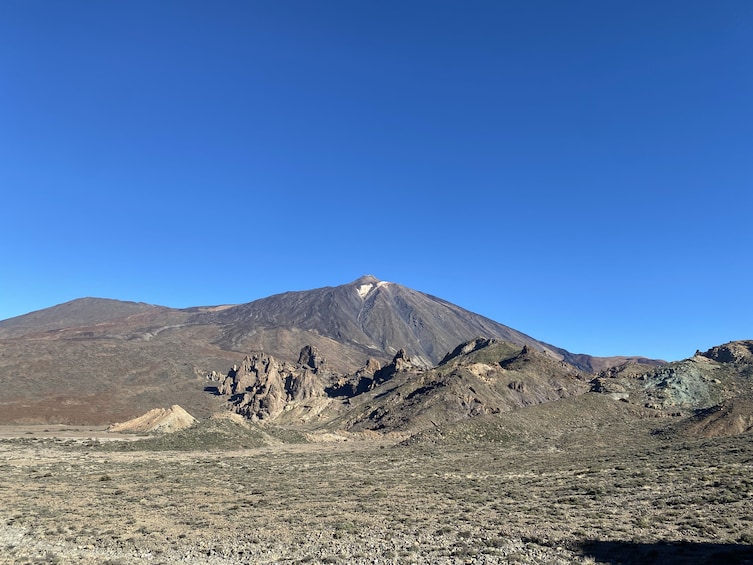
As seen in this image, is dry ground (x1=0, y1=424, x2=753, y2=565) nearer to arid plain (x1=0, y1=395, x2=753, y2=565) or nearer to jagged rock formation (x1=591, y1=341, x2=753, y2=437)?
arid plain (x1=0, y1=395, x2=753, y2=565)

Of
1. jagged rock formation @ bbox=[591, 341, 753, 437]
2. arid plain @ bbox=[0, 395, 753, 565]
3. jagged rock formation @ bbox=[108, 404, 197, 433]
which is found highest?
jagged rock formation @ bbox=[591, 341, 753, 437]

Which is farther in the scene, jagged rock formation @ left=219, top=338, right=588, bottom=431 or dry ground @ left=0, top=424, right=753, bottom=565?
jagged rock formation @ left=219, top=338, right=588, bottom=431

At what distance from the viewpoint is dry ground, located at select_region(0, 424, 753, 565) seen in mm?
15766

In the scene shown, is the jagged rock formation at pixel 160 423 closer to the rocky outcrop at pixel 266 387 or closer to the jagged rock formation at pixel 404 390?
the rocky outcrop at pixel 266 387

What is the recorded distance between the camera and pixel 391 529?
18.8m

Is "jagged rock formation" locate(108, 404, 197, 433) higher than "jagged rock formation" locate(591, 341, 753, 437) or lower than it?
lower

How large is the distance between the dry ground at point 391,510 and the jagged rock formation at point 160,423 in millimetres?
30146

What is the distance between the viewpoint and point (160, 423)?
237 ft

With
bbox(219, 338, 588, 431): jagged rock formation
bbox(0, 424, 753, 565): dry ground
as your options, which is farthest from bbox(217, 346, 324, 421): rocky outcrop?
bbox(0, 424, 753, 565): dry ground

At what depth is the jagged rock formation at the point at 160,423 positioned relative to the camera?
70444 mm

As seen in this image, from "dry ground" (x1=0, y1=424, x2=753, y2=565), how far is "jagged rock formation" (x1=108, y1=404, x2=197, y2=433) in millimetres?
30146

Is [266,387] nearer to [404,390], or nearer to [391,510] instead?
[404,390]

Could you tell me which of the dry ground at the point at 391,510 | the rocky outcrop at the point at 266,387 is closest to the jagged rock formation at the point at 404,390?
the rocky outcrop at the point at 266,387

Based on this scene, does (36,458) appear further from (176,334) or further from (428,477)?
(176,334)
